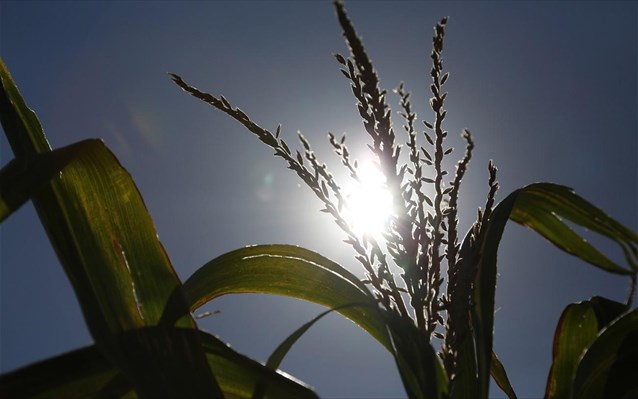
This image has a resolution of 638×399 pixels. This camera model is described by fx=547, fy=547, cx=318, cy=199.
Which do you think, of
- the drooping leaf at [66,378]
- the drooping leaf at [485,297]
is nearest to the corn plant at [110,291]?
the drooping leaf at [66,378]

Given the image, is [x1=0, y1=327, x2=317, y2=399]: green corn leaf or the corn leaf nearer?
[x1=0, y1=327, x2=317, y2=399]: green corn leaf

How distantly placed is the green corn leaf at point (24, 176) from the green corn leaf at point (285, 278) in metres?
0.43

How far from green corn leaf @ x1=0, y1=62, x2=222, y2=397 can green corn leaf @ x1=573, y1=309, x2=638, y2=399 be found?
786mm

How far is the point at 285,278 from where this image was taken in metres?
1.26

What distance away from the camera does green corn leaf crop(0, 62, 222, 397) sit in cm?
96

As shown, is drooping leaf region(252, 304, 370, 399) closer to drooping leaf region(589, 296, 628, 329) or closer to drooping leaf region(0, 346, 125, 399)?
drooping leaf region(0, 346, 125, 399)

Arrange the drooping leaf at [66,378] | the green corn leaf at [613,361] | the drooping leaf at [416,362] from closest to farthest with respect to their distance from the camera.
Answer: the drooping leaf at [66,378]
the drooping leaf at [416,362]
the green corn leaf at [613,361]

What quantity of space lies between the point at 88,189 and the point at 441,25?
0.79 m

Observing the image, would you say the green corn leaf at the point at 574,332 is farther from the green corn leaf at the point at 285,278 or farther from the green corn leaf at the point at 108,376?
the green corn leaf at the point at 108,376

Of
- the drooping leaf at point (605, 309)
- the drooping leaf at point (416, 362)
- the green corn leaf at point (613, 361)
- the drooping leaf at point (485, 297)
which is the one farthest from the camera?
the drooping leaf at point (605, 309)

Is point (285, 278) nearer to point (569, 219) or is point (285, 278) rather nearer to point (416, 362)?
point (416, 362)

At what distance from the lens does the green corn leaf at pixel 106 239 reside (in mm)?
958

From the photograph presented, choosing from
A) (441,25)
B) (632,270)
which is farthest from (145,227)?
(632,270)

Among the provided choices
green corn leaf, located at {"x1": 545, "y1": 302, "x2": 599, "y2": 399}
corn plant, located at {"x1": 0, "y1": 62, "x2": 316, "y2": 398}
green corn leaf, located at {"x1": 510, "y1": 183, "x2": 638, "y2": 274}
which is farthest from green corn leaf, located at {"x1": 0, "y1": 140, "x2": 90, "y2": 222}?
green corn leaf, located at {"x1": 545, "y1": 302, "x2": 599, "y2": 399}
